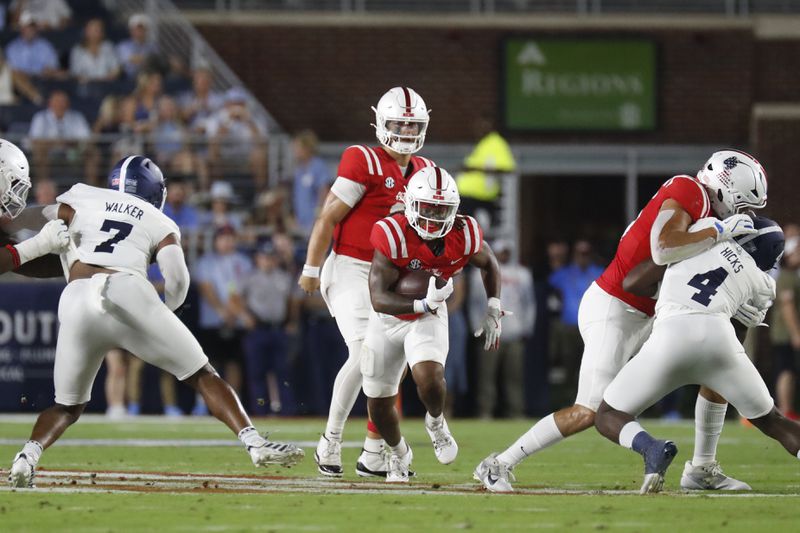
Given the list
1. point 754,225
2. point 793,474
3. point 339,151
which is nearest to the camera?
point 754,225

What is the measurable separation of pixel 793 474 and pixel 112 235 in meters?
4.01

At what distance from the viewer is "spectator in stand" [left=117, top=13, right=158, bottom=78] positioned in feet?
57.3

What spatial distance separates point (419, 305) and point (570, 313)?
8.43 metres

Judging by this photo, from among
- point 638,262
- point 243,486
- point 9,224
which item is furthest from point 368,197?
point 9,224

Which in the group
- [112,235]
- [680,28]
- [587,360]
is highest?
[680,28]

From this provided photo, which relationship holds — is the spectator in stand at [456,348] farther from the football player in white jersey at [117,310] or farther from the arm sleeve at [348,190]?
the football player in white jersey at [117,310]

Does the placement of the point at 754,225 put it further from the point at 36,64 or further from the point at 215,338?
the point at 36,64

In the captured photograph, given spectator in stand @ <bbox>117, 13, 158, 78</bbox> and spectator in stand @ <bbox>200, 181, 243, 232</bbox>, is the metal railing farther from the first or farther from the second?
spectator in stand @ <bbox>200, 181, 243, 232</bbox>

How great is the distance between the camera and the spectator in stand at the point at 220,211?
15.8 metres

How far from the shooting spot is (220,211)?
1582cm

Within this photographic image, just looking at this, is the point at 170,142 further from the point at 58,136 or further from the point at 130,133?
the point at 58,136

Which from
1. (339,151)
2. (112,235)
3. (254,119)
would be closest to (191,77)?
(254,119)

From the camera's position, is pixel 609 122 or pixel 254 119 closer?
pixel 254 119

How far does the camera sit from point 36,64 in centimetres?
1750
